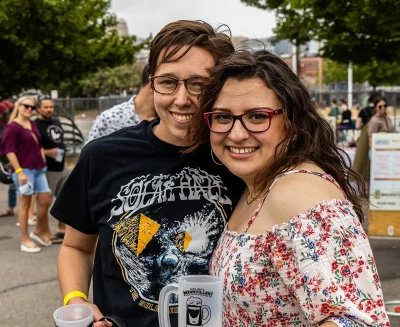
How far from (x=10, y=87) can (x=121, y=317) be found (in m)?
14.7

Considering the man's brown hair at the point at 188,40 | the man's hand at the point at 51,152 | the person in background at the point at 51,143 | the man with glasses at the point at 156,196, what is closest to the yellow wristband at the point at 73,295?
the man with glasses at the point at 156,196

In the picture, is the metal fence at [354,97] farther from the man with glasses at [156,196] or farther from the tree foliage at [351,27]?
the man with glasses at [156,196]

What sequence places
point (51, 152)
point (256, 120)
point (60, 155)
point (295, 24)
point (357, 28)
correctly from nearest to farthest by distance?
point (256, 120), point (51, 152), point (60, 155), point (357, 28), point (295, 24)

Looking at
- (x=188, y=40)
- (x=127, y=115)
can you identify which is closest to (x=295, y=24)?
(x=127, y=115)

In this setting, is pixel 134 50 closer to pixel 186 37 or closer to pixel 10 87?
pixel 10 87

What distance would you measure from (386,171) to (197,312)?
20.2 ft

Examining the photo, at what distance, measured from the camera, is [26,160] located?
22.4ft

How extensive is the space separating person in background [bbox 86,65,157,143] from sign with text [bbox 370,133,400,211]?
142 inches

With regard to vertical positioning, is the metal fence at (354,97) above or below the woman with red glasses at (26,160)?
above

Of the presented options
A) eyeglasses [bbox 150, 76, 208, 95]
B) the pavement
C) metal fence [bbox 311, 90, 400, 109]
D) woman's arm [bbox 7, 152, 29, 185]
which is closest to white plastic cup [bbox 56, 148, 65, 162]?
woman's arm [bbox 7, 152, 29, 185]

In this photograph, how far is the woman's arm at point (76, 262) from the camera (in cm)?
202

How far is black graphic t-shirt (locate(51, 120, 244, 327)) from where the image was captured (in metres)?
1.81

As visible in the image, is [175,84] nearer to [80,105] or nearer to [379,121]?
[379,121]

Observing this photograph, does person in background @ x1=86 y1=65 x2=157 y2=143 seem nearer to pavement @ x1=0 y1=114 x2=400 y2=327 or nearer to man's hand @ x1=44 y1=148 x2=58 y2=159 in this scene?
pavement @ x1=0 y1=114 x2=400 y2=327
